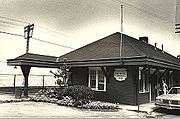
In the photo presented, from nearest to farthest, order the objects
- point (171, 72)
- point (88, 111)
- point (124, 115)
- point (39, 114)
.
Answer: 1. point (39, 114)
2. point (124, 115)
3. point (88, 111)
4. point (171, 72)

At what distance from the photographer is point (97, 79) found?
20.9 metres

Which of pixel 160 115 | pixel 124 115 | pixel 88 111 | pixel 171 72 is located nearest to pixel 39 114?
pixel 88 111

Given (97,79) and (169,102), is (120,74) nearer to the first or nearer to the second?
(97,79)

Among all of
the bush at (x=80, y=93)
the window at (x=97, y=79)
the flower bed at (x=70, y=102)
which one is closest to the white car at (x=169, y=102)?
the flower bed at (x=70, y=102)

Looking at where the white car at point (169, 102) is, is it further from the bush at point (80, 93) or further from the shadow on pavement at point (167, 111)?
the bush at point (80, 93)

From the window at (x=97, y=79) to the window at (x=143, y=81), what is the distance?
2785 millimetres

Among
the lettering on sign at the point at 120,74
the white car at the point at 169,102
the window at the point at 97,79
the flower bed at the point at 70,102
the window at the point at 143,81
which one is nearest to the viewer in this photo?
the white car at the point at 169,102

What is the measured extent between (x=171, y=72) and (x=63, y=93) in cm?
1303

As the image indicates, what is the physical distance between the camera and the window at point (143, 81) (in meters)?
19.8

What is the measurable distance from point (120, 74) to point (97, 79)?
2290mm

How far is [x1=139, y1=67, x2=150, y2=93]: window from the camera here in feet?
64.9

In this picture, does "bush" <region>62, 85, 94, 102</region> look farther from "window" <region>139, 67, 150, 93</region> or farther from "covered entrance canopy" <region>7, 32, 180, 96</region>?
"window" <region>139, 67, 150, 93</region>

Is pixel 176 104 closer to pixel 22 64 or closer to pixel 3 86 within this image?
pixel 22 64

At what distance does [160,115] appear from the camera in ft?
50.4
